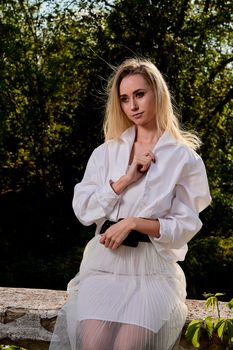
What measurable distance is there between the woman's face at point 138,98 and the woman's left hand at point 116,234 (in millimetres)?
426

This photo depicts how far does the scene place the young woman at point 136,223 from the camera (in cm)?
A: 237

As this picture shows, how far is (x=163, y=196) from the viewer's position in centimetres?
250

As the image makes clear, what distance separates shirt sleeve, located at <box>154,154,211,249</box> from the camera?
2477mm

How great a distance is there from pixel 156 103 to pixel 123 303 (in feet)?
2.50

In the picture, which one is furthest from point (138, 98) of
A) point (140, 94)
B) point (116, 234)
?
point (116, 234)

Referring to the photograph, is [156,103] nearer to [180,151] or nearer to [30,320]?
[180,151]

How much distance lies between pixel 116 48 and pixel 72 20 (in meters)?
0.63

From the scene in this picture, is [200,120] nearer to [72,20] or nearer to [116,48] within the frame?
[116,48]

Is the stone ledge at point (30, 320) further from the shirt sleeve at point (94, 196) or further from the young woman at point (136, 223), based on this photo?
the shirt sleeve at point (94, 196)

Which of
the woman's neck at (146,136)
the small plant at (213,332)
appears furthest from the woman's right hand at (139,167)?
the small plant at (213,332)

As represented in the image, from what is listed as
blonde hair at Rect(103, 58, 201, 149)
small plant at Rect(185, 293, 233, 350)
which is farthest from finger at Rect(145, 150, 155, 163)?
small plant at Rect(185, 293, 233, 350)

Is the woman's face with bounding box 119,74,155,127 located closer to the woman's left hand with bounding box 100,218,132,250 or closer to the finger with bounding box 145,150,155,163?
the finger with bounding box 145,150,155,163

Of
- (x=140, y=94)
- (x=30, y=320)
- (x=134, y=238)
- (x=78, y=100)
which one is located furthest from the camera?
(x=78, y=100)

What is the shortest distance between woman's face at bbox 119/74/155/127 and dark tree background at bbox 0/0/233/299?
4.77 m
